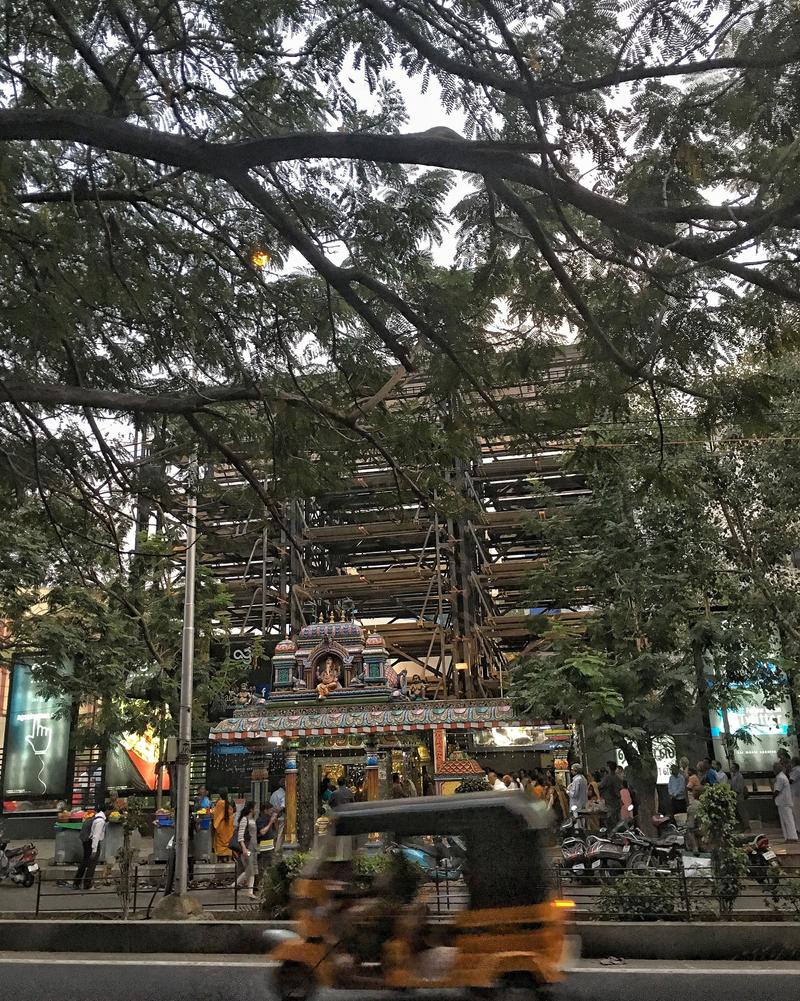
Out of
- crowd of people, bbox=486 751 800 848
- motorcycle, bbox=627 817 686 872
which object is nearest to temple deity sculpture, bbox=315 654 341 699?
crowd of people, bbox=486 751 800 848

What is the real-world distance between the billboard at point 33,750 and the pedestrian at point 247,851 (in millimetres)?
16040

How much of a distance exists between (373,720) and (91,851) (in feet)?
21.6

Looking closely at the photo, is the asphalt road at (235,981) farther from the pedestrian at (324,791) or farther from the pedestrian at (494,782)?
the pedestrian at (324,791)

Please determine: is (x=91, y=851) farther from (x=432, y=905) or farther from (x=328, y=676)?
(x=432, y=905)

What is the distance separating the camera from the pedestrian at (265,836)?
1688 cm

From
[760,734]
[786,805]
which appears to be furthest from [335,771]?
[760,734]

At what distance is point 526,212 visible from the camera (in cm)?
540

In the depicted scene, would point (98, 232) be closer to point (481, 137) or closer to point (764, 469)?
point (481, 137)

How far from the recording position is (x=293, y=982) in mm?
5754

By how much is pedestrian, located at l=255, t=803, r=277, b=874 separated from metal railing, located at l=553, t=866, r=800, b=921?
8306mm

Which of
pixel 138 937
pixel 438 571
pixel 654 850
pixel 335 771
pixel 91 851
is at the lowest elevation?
pixel 138 937

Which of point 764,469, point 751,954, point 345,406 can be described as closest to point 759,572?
point 764,469

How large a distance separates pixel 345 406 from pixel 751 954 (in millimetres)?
6520

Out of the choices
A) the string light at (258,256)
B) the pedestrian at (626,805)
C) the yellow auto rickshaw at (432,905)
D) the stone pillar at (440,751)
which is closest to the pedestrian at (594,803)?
the pedestrian at (626,805)
